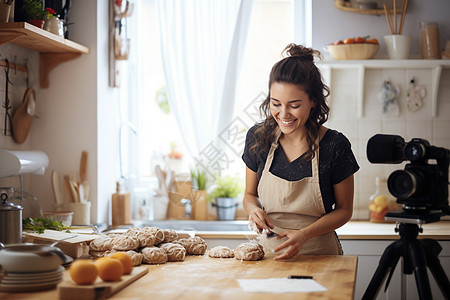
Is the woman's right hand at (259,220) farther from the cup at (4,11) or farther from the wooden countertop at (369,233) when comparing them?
the cup at (4,11)

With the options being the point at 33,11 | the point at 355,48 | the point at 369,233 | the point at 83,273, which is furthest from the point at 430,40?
the point at 83,273

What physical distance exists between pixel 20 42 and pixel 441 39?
2.52 m

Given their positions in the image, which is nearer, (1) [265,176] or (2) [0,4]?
(1) [265,176]

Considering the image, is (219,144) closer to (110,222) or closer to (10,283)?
(110,222)

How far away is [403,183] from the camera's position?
5.97 ft

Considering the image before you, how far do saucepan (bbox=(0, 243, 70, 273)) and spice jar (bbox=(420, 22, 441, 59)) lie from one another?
271cm

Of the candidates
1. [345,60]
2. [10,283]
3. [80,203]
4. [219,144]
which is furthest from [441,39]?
[10,283]

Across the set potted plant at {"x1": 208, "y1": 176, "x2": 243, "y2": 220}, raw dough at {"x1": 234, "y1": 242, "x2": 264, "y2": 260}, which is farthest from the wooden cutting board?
potted plant at {"x1": 208, "y1": 176, "x2": 243, "y2": 220}

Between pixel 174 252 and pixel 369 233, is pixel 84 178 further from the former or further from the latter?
pixel 369 233

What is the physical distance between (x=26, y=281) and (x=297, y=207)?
1.07m

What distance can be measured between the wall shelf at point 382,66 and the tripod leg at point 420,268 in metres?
1.79

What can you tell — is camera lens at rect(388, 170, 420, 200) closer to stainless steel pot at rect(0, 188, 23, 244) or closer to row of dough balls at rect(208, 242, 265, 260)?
row of dough balls at rect(208, 242, 265, 260)

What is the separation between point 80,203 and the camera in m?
3.09

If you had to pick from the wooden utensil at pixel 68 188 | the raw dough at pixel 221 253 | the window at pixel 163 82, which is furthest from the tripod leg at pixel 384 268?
the window at pixel 163 82
